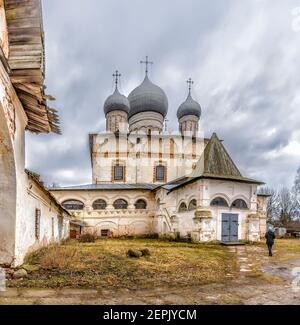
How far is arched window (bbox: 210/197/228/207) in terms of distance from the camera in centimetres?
1920

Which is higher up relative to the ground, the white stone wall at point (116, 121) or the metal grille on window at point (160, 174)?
the white stone wall at point (116, 121)

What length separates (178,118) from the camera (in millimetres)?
36406

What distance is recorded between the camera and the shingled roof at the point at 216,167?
1952 centimetres

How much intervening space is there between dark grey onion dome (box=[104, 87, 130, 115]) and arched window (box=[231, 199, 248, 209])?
59.2ft

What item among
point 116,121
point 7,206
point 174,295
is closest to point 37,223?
point 7,206

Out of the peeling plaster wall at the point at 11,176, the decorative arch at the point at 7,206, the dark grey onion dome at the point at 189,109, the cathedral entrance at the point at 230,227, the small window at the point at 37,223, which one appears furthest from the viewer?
the dark grey onion dome at the point at 189,109

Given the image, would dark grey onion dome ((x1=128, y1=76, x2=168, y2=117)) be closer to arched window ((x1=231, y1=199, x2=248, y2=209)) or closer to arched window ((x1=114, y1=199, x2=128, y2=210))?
arched window ((x1=114, y1=199, x2=128, y2=210))

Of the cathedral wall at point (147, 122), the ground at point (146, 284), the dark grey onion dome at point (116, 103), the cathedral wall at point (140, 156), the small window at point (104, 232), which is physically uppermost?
the dark grey onion dome at point (116, 103)

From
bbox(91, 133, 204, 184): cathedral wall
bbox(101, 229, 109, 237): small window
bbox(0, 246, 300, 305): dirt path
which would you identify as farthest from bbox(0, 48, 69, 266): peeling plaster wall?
bbox(91, 133, 204, 184): cathedral wall

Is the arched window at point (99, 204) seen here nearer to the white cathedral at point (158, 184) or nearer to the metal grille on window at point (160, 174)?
the white cathedral at point (158, 184)

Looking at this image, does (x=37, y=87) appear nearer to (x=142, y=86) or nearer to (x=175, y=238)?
(x=175, y=238)

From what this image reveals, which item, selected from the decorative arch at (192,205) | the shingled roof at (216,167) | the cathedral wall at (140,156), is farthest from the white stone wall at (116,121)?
the decorative arch at (192,205)

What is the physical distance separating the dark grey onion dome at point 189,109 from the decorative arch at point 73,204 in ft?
54.5
